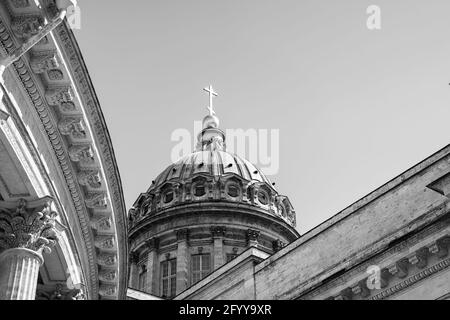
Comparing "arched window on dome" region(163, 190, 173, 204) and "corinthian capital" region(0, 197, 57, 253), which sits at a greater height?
"arched window on dome" region(163, 190, 173, 204)

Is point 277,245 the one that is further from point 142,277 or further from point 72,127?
point 72,127

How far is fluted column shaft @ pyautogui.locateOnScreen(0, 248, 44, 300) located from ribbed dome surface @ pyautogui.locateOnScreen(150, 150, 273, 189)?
3824cm

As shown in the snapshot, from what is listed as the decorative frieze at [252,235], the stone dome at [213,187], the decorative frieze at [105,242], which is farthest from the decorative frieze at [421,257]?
the stone dome at [213,187]

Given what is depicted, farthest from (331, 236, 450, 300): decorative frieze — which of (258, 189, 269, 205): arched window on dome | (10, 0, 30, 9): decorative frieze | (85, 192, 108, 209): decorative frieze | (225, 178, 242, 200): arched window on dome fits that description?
(258, 189, 269, 205): arched window on dome

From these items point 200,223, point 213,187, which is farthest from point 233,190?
point 200,223

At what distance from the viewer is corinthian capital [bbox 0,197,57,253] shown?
14.5 meters

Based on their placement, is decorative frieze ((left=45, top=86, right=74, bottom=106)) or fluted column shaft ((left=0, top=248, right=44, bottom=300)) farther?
decorative frieze ((left=45, top=86, right=74, bottom=106))

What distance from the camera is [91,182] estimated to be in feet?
54.9

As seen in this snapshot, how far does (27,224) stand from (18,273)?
989 millimetres

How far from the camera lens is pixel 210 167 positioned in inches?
2119

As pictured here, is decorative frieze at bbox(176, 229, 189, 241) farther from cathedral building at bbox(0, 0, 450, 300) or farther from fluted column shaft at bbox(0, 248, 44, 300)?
fluted column shaft at bbox(0, 248, 44, 300)
